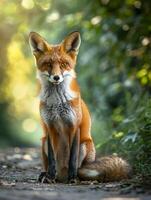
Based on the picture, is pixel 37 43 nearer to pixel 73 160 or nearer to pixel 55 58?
pixel 55 58

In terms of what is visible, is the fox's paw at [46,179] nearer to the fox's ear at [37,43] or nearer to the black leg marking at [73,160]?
the black leg marking at [73,160]

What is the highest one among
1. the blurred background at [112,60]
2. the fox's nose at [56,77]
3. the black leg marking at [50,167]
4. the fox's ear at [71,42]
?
the blurred background at [112,60]

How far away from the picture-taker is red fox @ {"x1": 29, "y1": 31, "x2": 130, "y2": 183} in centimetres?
879

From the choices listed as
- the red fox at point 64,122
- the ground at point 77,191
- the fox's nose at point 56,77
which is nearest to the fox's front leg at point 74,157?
the red fox at point 64,122

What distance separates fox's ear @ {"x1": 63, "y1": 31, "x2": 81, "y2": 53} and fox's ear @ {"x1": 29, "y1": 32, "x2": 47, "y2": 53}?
0.97 feet

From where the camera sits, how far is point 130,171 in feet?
29.1

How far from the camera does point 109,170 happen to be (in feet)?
28.8

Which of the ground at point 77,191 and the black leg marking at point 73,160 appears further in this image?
the black leg marking at point 73,160

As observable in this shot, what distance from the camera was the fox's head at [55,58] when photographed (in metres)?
8.66

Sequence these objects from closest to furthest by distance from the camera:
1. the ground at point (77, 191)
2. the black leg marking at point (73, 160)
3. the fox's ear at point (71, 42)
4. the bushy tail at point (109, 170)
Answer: the ground at point (77, 191) < the bushy tail at point (109, 170) < the black leg marking at point (73, 160) < the fox's ear at point (71, 42)

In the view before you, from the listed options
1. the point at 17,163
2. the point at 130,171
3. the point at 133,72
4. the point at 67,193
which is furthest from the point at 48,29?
the point at 67,193

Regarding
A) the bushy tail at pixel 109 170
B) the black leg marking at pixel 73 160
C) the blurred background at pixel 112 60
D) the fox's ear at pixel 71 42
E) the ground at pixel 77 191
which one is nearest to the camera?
the ground at pixel 77 191

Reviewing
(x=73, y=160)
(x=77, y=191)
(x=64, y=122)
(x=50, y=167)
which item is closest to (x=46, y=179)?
(x=50, y=167)

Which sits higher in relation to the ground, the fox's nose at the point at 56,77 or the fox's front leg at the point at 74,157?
the fox's nose at the point at 56,77
